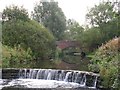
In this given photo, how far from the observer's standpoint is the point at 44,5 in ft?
136

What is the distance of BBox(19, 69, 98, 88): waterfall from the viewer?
13.7m

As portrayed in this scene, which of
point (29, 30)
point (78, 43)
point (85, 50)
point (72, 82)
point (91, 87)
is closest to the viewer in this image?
point (91, 87)

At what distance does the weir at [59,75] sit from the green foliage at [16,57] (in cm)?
301

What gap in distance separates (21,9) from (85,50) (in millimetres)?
11355

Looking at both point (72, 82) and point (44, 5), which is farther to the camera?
point (44, 5)

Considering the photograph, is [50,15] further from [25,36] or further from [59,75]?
[59,75]

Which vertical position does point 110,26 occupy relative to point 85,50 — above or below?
above

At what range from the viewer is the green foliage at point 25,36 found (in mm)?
25641

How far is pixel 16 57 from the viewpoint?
892 inches

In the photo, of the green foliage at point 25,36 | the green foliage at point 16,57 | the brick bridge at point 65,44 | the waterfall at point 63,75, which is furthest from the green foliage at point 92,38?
the waterfall at point 63,75

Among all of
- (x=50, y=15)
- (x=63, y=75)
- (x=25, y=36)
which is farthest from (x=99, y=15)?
(x=63, y=75)

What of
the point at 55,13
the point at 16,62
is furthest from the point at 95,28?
the point at 16,62

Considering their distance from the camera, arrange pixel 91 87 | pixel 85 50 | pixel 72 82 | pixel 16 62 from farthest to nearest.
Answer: pixel 85 50
pixel 16 62
pixel 72 82
pixel 91 87

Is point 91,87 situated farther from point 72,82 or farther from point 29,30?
point 29,30
